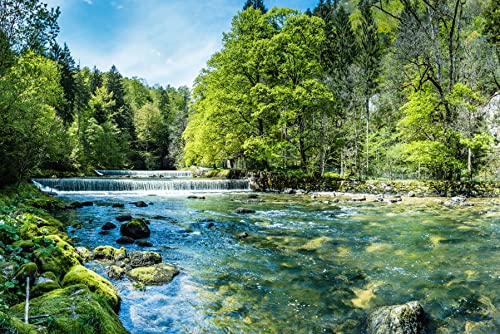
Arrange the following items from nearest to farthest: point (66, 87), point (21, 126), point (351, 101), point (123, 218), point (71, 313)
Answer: point (71, 313), point (123, 218), point (21, 126), point (351, 101), point (66, 87)

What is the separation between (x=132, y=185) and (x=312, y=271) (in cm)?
1922

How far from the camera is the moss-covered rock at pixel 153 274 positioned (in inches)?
245

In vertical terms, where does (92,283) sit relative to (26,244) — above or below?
below

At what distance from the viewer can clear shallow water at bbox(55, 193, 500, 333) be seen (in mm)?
4875

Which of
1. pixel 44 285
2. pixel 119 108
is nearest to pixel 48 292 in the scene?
pixel 44 285

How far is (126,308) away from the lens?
512 centimetres

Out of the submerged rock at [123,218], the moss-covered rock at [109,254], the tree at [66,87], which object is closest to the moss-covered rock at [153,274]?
the moss-covered rock at [109,254]

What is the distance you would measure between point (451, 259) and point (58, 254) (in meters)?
8.34

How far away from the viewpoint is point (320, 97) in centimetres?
2272

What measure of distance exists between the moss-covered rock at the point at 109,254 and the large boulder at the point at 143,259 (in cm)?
32

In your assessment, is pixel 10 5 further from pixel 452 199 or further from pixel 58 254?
pixel 452 199

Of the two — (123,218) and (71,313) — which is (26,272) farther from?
(123,218)

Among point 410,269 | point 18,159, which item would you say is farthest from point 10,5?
point 410,269

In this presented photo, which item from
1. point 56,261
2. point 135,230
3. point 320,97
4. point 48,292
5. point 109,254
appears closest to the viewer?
point 48,292
